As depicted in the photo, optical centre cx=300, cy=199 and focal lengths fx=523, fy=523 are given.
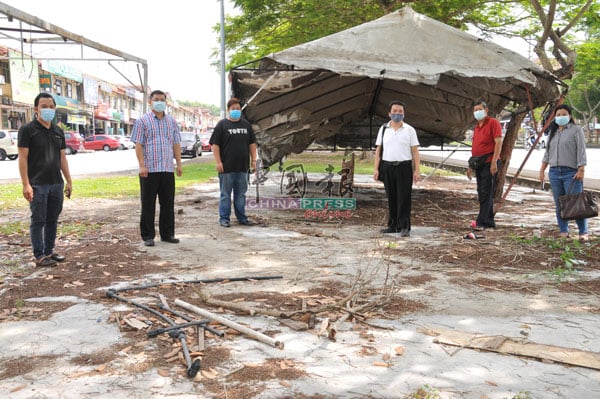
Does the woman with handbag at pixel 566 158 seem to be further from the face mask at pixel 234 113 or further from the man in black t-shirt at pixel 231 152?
the face mask at pixel 234 113

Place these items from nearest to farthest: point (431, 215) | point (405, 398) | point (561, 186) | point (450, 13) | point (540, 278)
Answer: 1. point (405, 398)
2. point (540, 278)
3. point (561, 186)
4. point (431, 215)
5. point (450, 13)

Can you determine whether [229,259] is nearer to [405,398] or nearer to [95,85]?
[405,398]

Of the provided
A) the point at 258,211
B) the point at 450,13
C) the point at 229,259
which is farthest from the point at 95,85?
the point at 229,259

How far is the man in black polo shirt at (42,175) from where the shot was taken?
5.20 meters

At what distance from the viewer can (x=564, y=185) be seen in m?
6.76

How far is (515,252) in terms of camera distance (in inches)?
238

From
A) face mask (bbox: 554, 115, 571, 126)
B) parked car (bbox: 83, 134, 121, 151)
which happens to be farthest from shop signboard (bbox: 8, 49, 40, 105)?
face mask (bbox: 554, 115, 571, 126)

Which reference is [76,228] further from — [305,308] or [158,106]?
[305,308]

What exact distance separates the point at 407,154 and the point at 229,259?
2947 millimetres

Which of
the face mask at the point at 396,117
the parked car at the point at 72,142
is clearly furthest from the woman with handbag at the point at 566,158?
the parked car at the point at 72,142

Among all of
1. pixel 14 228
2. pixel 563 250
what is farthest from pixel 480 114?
pixel 14 228

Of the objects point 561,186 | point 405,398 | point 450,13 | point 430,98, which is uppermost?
point 450,13

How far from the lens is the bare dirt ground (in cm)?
285

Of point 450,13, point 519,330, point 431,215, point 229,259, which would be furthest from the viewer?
point 450,13
